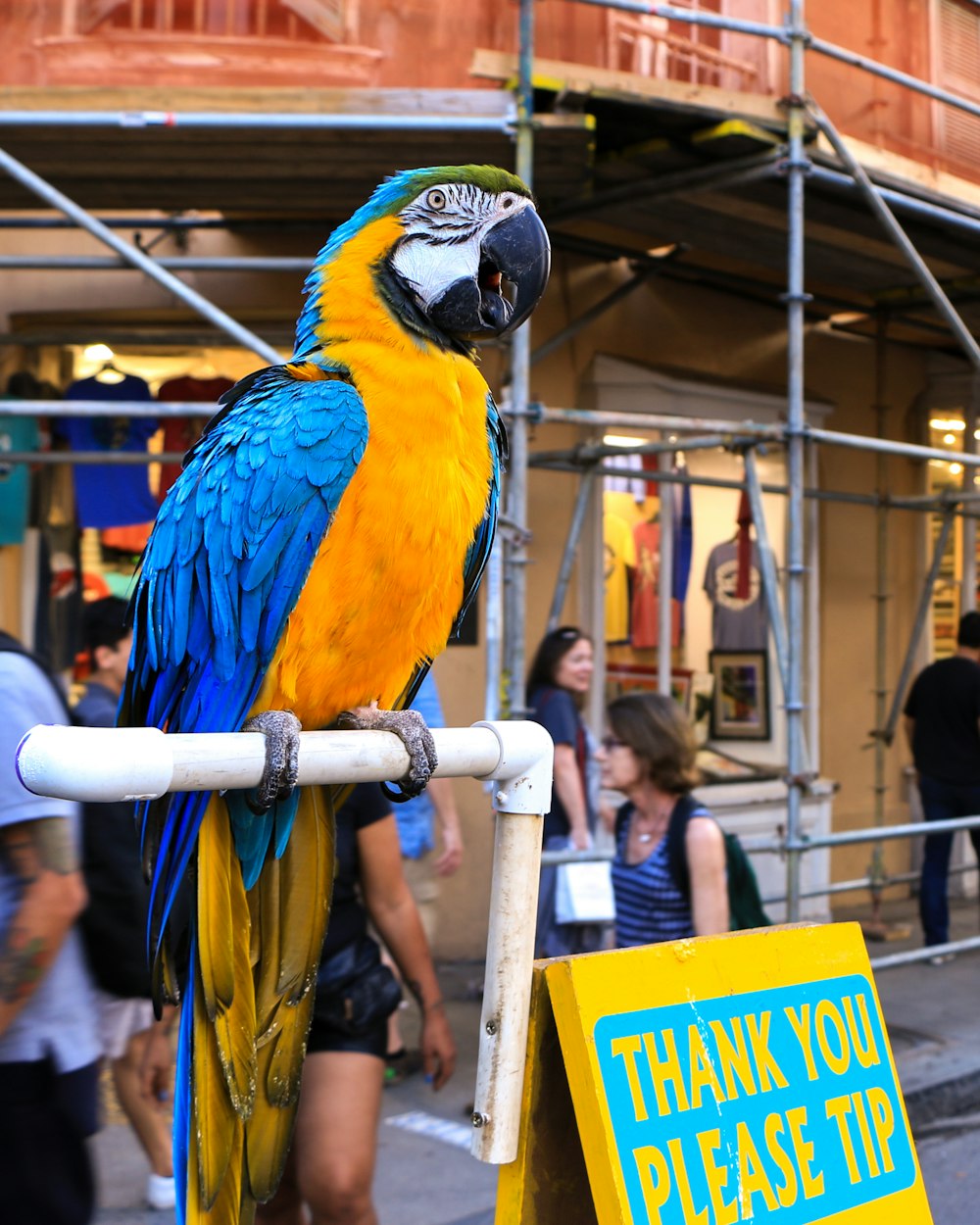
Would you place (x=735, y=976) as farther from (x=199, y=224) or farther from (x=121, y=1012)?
(x=199, y=224)

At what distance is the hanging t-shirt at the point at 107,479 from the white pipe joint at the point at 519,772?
449 cm

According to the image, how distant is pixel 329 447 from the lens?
62.3 inches

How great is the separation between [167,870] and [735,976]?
66cm

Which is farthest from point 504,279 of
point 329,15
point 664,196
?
point 664,196

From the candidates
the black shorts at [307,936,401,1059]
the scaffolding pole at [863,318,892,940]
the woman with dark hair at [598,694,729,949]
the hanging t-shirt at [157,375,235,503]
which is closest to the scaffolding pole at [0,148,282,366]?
the woman with dark hair at [598,694,729,949]

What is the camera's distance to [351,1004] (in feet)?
8.21

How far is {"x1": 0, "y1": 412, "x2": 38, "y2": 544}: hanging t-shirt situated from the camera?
538 cm

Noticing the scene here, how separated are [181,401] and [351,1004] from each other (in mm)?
3764

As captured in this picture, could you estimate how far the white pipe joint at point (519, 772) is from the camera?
4.32 ft

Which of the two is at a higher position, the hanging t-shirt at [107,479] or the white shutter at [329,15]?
the white shutter at [329,15]

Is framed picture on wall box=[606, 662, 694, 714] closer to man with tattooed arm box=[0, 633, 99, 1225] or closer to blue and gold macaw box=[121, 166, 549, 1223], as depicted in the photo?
man with tattooed arm box=[0, 633, 99, 1225]

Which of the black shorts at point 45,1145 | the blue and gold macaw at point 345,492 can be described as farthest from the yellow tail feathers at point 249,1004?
the black shorts at point 45,1145

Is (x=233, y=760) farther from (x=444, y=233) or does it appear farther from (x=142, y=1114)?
(x=142, y=1114)

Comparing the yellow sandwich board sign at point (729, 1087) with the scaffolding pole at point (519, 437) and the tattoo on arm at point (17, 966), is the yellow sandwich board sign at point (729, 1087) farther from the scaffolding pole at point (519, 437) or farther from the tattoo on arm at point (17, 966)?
the scaffolding pole at point (519, 437)
